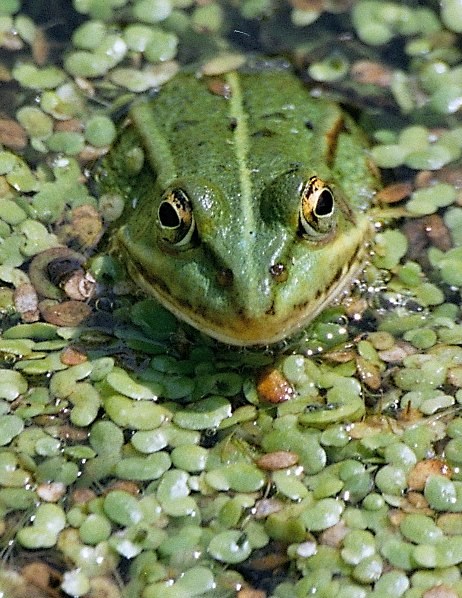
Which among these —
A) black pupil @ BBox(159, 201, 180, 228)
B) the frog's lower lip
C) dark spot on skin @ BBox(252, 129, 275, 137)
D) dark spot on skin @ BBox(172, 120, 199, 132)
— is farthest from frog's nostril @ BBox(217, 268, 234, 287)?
dark spot on skin @ BBox(172, 120, 199, 132)

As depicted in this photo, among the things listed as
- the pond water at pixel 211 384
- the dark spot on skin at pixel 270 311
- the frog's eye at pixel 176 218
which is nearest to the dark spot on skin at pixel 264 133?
the pond water at pixel 211 384

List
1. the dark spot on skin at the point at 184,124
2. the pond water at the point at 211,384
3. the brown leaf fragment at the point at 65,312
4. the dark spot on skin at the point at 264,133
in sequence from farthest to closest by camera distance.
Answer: the dark spot on skin at the point at 184,124
the dark spot on skin at the point at 264,133
the brown leaf fragment at the point at 65,312
the pond water at the point at 211,384

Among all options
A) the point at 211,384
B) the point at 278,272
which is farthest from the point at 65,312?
the point at 278,272

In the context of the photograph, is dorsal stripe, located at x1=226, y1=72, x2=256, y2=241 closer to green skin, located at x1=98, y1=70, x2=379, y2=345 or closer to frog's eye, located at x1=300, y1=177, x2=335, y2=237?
green skin, located at x1=98, y1=70, x2=379, y2=345

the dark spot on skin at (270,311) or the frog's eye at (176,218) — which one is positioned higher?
the frog's eye at (176,218)

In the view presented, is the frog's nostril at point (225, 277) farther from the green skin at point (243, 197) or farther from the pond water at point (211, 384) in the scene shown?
the pond water at point (211, 384)

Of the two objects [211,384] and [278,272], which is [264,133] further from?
[211,384]
